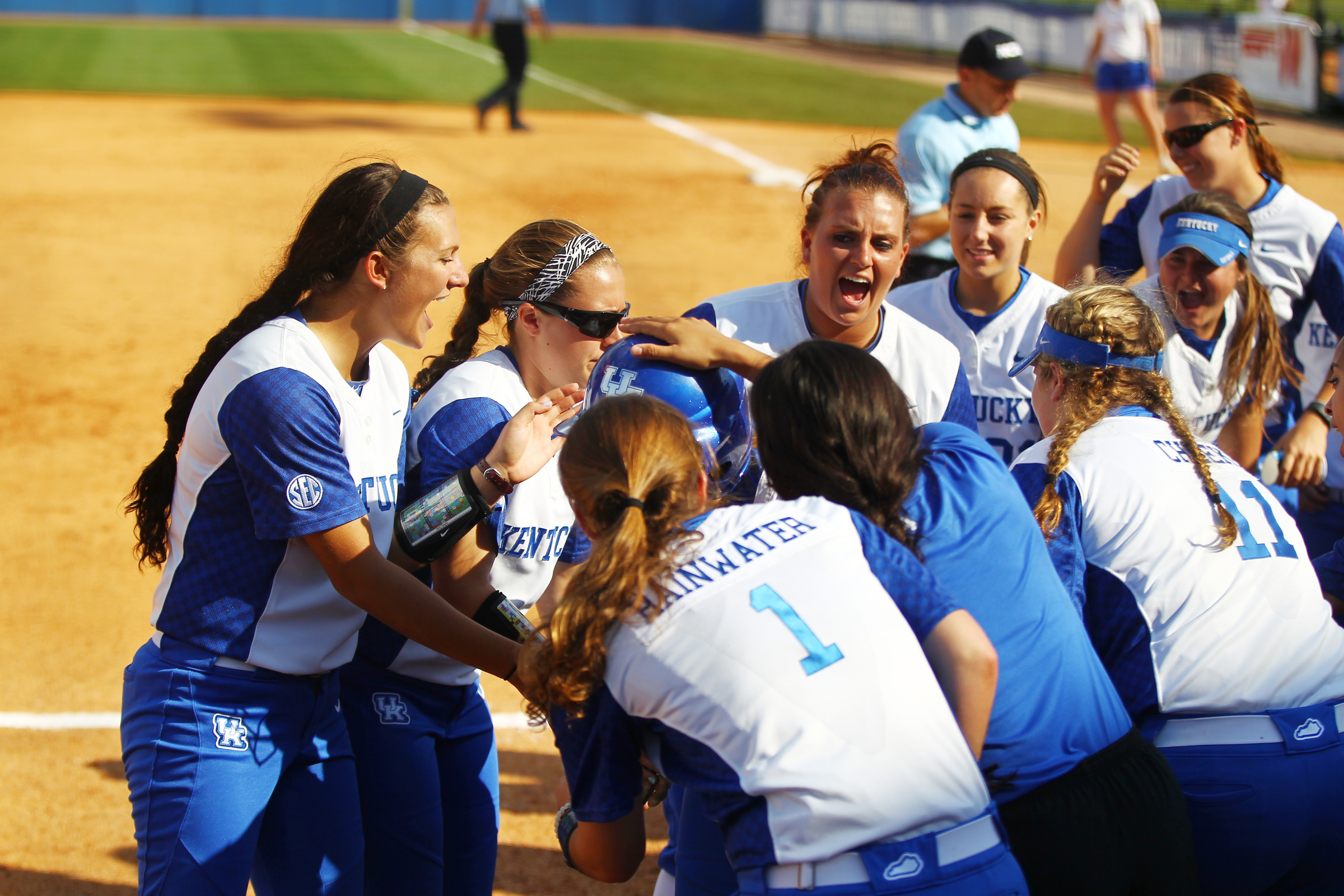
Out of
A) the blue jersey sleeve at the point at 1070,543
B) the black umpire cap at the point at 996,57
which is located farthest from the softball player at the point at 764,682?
the black umpire cap at the point at 996,57

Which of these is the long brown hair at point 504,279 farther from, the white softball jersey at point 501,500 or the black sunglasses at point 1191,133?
the black sunglasses at point 1191,133

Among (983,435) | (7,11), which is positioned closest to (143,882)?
(983,435)

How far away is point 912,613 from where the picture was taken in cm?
226

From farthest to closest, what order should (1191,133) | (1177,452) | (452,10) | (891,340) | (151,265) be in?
(452,10)
(151,265)
(1191,133)
(891,340)
(1177,452)

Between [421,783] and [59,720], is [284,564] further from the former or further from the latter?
[59,720]

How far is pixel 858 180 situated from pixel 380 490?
1761mm

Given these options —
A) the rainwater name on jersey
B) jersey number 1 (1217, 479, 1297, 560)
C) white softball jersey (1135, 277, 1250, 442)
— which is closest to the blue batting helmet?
the rainwater name on jersey

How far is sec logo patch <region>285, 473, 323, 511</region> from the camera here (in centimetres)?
275

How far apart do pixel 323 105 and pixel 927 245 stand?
58.6 feet

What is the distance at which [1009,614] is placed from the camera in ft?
8.03

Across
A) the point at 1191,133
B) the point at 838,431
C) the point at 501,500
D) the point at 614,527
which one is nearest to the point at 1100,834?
the point at 838,431

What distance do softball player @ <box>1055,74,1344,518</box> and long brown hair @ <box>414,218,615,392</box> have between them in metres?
2.59

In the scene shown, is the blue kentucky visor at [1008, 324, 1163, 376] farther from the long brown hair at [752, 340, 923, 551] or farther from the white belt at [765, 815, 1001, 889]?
the white belt at [765, 815, 1001, 889]

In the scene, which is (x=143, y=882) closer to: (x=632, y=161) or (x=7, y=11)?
(x=632, y=161)
